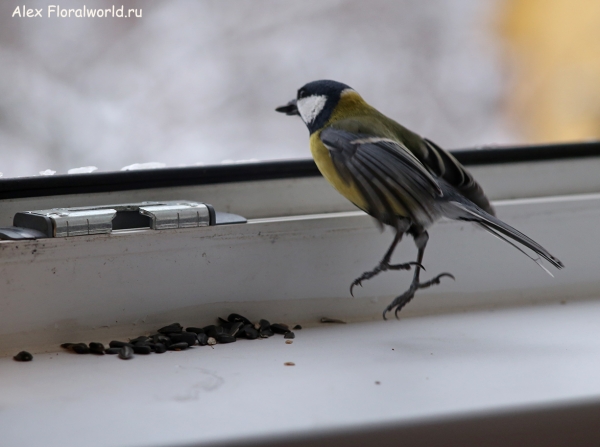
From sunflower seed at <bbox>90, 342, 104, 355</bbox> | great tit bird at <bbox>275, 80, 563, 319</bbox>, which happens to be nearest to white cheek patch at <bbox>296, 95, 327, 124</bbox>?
great tit bird at <bbox>275, 80, 563, 319</bbox>

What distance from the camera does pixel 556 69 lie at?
125 cm

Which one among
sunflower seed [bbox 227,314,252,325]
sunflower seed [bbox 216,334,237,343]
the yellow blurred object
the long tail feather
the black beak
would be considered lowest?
sunflower seed [bbox 216,334,237,343]

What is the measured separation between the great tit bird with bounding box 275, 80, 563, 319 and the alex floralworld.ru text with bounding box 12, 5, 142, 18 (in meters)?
0.27

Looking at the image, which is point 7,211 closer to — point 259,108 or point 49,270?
point 49,270

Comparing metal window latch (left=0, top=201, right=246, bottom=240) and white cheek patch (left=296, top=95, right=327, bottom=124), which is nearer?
metal window latch (left=0, top=201, right=246, bottom=240)

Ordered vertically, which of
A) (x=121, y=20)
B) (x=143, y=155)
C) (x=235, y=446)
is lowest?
(x=235, y=446)

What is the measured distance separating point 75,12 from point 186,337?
19.8 inches

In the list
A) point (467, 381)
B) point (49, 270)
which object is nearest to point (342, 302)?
point (467, 381)

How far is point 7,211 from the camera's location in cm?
94

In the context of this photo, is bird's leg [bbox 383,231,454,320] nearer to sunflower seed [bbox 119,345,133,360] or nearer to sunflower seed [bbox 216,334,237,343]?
sunflower seed [bbox 216,334,237,343]

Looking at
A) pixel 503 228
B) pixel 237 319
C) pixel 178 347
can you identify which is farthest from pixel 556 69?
pixel 178 347

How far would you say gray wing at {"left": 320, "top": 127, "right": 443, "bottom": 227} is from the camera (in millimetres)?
851

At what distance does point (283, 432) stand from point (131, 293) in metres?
0.41

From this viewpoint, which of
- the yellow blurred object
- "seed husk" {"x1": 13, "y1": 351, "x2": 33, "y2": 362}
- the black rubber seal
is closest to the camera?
"seed husk" {"x1": 13, "y1": 351, "x2": 33, "y2": 362}
